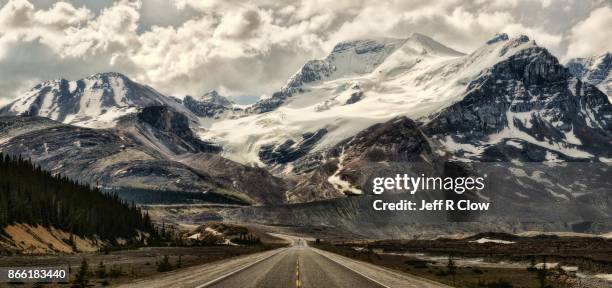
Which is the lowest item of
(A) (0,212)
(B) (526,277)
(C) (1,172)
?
(B) (526,277)

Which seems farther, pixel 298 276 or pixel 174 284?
pixel 298 276

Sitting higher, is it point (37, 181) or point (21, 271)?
point (37, 181)

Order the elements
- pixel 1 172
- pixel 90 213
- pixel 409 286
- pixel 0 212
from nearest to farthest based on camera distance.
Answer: pixel 409 286 < pixel 0 212 < pixel 1 172 < pixel 90 213

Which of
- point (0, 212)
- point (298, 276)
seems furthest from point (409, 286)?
point (0, 212)

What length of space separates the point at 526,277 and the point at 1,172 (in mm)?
102734

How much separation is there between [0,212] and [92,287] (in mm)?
68317

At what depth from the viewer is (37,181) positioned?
13250 cm

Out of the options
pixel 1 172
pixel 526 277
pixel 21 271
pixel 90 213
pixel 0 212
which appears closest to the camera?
pixel 21 271

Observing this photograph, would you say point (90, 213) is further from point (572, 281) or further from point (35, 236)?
point (572, 281)

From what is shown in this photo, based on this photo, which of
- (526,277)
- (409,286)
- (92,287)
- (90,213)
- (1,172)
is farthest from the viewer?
(90,213)

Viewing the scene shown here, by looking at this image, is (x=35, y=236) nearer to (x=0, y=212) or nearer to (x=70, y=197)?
(x=0, y=212)

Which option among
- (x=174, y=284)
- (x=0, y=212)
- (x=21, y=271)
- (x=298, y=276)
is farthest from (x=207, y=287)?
(x=0, y=212)

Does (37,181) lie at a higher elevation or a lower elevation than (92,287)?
higher

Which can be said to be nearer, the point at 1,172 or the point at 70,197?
the point at 1,172
